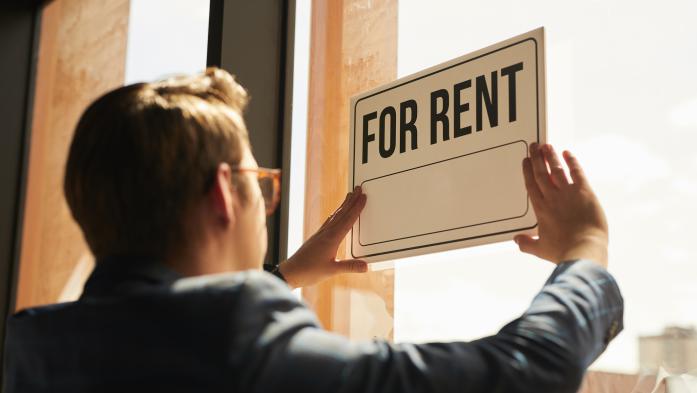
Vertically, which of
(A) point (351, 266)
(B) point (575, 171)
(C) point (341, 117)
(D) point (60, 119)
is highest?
(D) point (60, 119)

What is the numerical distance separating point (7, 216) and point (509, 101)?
7.34ft

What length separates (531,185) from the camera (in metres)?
1.07

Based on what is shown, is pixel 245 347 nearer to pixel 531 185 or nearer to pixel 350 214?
pixel 531 185

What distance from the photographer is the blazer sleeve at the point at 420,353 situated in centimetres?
79

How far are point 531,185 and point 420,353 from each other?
1.03 feet

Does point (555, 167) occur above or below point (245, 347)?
above

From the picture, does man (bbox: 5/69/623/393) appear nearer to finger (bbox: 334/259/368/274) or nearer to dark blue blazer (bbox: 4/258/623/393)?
dark blue blazer (bbox: 4/258/623/393)

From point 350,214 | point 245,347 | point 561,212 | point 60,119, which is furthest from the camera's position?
point 60,119

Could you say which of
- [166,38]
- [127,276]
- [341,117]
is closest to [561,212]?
[127,276]

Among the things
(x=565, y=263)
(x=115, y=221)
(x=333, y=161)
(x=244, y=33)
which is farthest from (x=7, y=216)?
(x=565, y=263)

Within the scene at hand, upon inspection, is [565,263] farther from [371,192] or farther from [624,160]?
[371,192]

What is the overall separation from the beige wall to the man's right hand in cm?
169

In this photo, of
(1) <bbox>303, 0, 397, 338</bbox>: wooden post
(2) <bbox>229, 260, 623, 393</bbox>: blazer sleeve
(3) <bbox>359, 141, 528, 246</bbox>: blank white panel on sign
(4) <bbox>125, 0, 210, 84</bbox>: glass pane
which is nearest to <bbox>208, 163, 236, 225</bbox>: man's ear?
(2) <bbox>229, 260, 623, 393</bbox>: blazer sleeve

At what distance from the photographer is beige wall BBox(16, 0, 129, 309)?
2.54m
